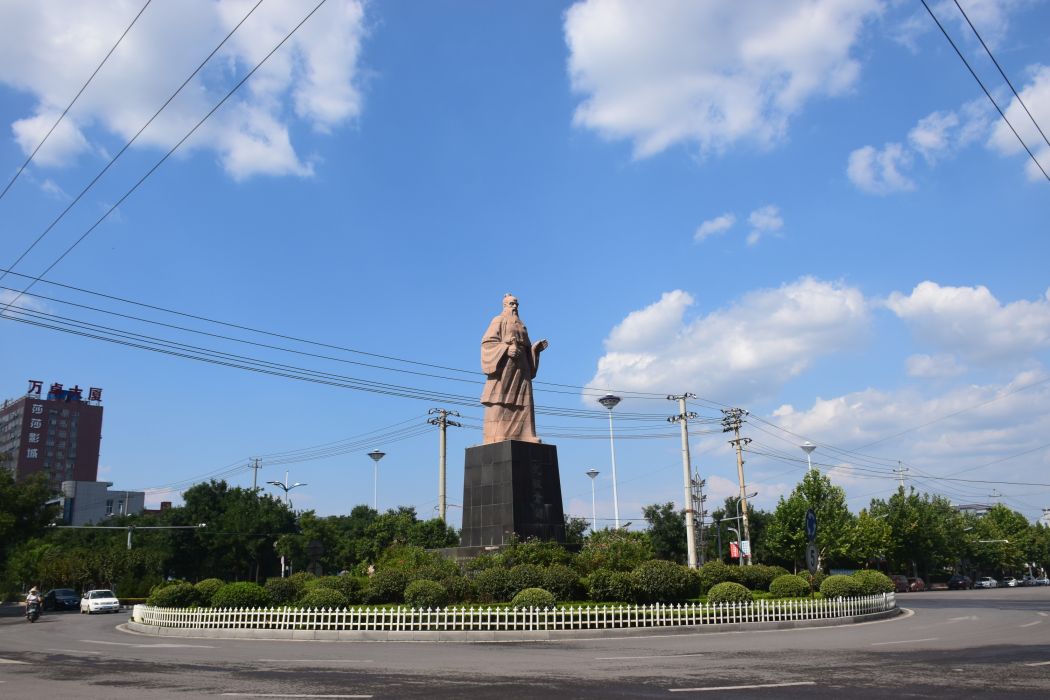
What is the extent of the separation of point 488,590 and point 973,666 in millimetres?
11163

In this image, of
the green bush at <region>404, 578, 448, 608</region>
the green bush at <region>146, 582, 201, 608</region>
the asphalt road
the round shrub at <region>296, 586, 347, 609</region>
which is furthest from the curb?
the green bush at <region>146, 582, 201, 608</region>

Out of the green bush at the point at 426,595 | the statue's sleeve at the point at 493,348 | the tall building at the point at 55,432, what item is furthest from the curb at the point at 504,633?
the tall building at the point at 55,432

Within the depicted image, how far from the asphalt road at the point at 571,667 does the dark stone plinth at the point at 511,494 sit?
8.42m

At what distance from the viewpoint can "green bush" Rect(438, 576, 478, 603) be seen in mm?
19519

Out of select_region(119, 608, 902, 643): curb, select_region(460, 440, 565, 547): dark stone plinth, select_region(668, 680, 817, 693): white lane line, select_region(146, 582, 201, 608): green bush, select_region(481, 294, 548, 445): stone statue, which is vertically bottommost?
select_region(119, 608, 902, 643): curb

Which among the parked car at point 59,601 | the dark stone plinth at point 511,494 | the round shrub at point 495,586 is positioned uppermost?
the dark stone plinth at point 511,494

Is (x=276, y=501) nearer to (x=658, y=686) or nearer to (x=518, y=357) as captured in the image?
(x=518, y=357)

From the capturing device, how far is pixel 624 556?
2288 cm

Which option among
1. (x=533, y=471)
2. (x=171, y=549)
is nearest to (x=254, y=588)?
(x=533, y=471)

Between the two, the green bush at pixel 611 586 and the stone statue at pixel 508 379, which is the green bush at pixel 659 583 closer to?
the green bush at pixel 611 586

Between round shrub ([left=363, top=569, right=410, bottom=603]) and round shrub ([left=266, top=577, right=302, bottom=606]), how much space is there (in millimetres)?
2267

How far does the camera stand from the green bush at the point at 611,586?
19.7 metres

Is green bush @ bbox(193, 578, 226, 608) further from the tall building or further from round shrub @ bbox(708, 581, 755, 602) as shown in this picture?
the tall building

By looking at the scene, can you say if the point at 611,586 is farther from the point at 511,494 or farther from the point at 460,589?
the point at 511,494
